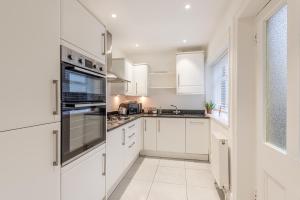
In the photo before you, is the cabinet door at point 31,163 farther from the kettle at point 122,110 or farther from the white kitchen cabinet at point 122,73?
the kettle at point 122,110

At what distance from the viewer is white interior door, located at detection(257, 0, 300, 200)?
95 centimetres

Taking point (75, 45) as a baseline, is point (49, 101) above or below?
below

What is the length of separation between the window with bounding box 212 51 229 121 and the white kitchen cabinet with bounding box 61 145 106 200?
6.91 ft

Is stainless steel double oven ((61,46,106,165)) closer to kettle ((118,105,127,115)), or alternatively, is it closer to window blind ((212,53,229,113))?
kettle ((118,105,127,115))

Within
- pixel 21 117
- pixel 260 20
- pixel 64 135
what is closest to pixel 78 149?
pixel 64 135

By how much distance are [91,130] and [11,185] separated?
0.79 meters

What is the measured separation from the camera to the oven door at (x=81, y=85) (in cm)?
116

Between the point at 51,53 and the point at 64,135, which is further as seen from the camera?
the point at 64,135

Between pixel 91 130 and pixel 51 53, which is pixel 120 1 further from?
pixel 91 130

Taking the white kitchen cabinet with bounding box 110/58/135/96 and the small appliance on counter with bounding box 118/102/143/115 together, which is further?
the small appliance on counter with bounding box 118/102/143/115

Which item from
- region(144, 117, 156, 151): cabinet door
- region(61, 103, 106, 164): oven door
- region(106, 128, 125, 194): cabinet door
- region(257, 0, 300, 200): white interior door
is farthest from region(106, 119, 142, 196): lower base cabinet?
region(257, 0, 300, 200): white interior door

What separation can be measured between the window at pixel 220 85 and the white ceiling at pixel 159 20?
58cm

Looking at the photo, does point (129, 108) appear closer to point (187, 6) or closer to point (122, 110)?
point (122, 110)

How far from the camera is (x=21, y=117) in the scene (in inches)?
32.8
